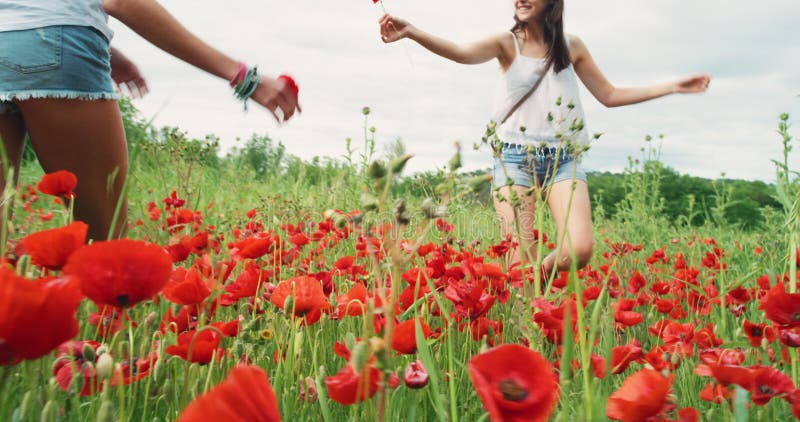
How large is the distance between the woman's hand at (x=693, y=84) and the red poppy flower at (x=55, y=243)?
3495 millimetres

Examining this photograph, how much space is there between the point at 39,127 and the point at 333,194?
260cm

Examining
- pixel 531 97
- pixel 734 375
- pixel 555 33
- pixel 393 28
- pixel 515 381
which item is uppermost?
pixel 555 33

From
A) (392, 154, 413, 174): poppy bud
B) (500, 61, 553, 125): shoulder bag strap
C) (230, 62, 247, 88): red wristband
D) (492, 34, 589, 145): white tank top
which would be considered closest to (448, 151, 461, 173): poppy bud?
(392, 154, 413, 174): poppy bud

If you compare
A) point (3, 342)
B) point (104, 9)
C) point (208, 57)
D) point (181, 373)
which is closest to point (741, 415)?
point (3, 342)

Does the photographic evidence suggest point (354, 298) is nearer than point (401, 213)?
No

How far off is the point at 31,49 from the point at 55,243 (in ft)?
3.85

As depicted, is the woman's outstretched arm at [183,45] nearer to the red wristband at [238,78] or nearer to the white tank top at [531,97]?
the red wristband at [238,78]

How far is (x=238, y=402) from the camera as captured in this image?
42 cm

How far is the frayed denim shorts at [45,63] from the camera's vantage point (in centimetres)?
180

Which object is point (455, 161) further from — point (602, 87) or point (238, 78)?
point (602, 87)

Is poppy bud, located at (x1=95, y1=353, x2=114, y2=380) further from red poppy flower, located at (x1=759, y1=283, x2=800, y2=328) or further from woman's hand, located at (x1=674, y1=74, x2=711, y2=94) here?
woman's hand, located at (x1=674, y1=74, x2=711, y2=94)

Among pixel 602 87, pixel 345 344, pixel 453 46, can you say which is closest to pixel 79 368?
pixel 345 344

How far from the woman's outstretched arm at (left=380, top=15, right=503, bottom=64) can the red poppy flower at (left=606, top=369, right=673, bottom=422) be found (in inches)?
101

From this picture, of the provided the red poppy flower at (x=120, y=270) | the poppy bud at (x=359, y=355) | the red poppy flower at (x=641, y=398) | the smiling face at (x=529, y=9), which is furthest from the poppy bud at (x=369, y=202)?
the smiling face at (x=529, y=9)
